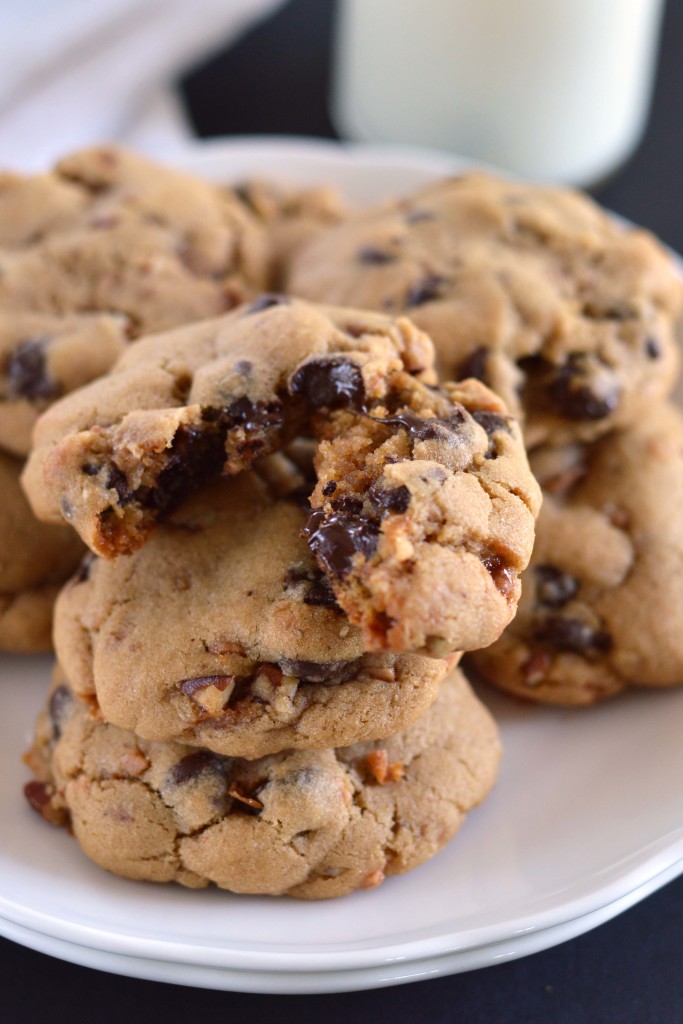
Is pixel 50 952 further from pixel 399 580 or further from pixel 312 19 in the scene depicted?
pixel 312 19

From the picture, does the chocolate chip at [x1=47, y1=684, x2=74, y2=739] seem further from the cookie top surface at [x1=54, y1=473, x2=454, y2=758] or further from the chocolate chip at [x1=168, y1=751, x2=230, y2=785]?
the chocolate chip at [x1=168, y1=751, x2=230, y2=785]

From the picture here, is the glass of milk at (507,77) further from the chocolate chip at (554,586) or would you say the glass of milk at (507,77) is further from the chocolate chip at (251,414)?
the chocolate chip at (251,414)

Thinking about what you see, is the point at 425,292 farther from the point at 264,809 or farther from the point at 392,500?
the point at 264,809

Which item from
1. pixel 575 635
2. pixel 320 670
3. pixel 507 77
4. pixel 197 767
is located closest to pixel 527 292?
pixel 575 635

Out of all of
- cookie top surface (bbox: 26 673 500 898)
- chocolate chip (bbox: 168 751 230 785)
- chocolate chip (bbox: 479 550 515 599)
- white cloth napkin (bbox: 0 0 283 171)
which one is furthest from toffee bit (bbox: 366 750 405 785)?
white cloth napkin (bbox: 0 0 283 171)

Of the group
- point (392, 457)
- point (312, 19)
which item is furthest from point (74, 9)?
point (392, 457)

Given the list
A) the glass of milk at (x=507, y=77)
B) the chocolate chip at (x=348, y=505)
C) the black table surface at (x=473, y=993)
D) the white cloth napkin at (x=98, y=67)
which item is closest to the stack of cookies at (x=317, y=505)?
the chocolate chip at (x=348, y=505)
